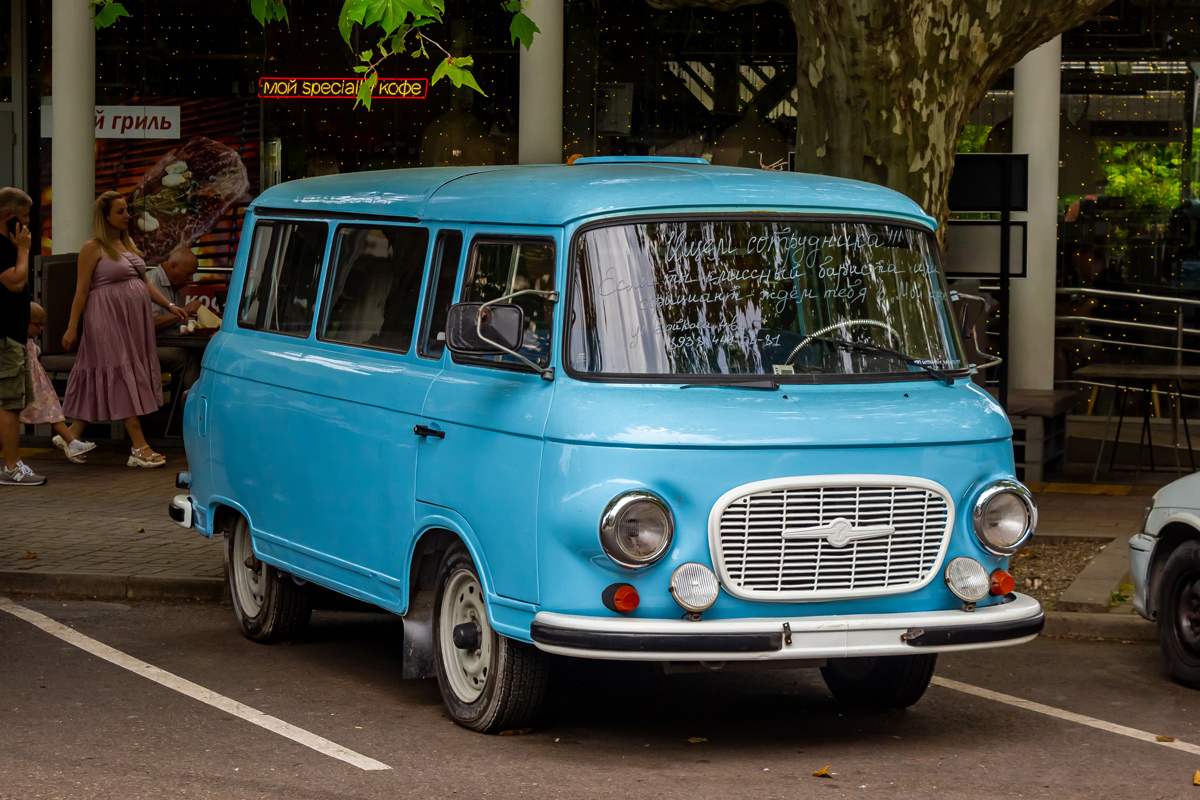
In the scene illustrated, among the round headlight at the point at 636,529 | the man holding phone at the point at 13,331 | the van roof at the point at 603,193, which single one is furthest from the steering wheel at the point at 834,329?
the man holding phone at the point at 13,331

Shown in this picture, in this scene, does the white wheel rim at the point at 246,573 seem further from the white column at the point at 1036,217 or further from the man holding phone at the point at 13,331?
the white column at the point at 1036,217

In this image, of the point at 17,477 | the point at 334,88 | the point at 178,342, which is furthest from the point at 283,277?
the point at 334,88

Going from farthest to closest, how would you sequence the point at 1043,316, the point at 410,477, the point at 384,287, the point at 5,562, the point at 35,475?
the point at 1043,316
the point at 35,475
the point at 5,562
the point at 384,287
the point at 410,477

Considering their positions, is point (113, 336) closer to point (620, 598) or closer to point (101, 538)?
A: point (101, 538)

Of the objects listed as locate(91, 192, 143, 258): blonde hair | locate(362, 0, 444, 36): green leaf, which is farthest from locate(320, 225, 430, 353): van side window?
locate(91, 192, 143, 258): blonde hair

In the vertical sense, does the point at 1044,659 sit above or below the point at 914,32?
below

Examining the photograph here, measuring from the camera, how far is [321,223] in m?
8.05

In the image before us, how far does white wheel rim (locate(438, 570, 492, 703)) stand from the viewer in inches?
263

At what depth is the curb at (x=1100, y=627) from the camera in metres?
8.71

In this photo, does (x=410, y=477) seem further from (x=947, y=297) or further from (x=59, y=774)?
(x=947, y=297)

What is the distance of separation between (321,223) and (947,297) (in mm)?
2754

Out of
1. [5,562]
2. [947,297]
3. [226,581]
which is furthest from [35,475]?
[947,297]

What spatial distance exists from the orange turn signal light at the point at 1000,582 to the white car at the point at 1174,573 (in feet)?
4.68

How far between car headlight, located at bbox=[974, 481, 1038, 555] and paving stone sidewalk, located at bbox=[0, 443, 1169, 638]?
2422 mm
